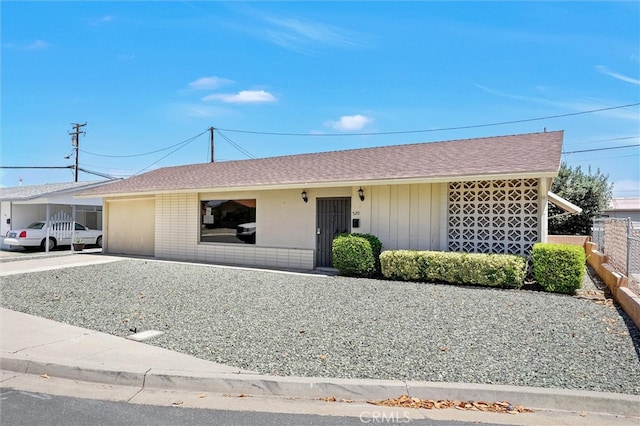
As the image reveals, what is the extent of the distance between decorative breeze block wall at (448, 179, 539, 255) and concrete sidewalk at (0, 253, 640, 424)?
23.6ft

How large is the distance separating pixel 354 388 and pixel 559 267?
701cm

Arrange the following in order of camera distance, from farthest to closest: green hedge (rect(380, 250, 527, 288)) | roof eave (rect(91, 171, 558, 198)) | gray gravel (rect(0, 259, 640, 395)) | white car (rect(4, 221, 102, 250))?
white car (rect(4, 221, 102, 250)), roof eave (rect(91, 171, 558, 198)), green hedge (rect(380, 250, 527, 288)), gray gravel (rect(0, 259, 640, 395))

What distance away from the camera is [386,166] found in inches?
516

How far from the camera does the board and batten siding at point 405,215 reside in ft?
39.1

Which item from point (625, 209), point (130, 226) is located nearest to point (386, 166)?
point (130, 226)

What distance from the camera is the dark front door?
13.3m

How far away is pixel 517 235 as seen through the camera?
436 inches

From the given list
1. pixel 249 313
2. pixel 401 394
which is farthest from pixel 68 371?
pixel 401 394

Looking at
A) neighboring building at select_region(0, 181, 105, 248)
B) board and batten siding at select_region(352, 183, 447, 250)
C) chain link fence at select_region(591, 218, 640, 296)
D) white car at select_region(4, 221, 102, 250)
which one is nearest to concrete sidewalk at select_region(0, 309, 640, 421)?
chain link fence at select_region(591, 218, 640, 296)

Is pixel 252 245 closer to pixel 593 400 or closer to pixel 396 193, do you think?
pixel 396 193

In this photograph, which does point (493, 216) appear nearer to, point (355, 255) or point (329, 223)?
point (355, 255)

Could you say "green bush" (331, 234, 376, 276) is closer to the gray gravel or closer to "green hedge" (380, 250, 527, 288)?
"green hedge" (380, 250, 527, 288)

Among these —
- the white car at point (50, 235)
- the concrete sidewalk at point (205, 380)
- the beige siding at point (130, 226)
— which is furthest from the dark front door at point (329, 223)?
the white car at point (50, 235)

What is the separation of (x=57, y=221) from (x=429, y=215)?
18.7 m
